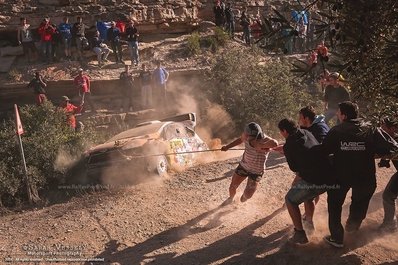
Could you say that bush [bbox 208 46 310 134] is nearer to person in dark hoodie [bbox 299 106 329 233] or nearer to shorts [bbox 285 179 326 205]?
person in dark hoodie [bbox 299 106 329 233]

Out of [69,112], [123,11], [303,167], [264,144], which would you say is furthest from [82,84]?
[303,167]

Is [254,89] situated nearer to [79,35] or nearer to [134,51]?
[134,51]

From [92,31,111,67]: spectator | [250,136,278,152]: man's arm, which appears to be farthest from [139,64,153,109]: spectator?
[250,136,278,152]: man's arm

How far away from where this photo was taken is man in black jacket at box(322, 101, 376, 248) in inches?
230

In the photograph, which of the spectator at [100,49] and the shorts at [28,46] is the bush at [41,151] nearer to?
the spectator at [100,49]

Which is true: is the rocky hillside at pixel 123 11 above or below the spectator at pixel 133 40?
above

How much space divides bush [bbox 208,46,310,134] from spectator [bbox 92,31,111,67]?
171 inches

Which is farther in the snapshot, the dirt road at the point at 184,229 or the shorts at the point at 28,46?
the shorts at the point at 28,46

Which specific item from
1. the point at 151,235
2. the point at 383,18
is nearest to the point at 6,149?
the point at 151,235

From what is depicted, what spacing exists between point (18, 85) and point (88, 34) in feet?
12.4

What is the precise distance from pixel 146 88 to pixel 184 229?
387 inches

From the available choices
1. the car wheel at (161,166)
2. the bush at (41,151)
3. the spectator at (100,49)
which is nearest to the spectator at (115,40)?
the spectator at (100,49)

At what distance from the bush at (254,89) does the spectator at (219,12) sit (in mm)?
3517

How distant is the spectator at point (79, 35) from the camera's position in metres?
17.9
